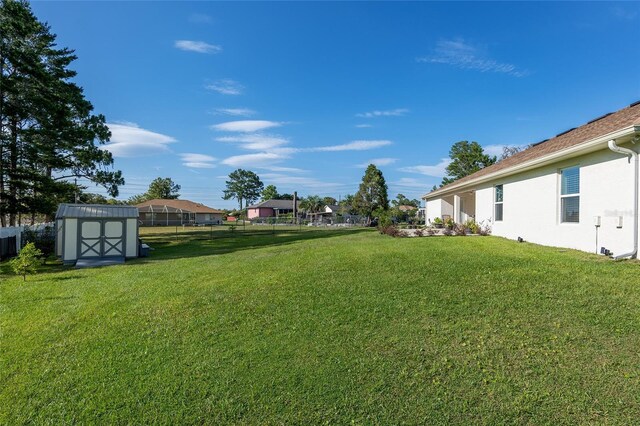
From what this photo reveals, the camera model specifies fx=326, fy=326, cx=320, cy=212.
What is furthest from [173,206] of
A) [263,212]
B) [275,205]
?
[275,205]

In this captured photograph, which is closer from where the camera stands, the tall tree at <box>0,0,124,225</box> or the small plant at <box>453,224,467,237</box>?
the small plant at <box>453,224,467,237</box>

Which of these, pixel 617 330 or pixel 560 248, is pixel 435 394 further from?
pixel 560 248

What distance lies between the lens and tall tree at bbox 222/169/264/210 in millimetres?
93750

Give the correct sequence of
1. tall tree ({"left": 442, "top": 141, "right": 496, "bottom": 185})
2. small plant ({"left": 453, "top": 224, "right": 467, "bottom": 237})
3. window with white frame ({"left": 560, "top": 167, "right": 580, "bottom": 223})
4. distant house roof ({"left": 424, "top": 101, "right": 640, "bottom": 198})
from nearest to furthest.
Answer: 1. distant house roof ({"left": 424, "top": 101, "right": 640, "bottom": 198})
2. window with white frame ({"left": 560, "top": 167, "right": 580, "bottom": 223})
3. small plant ({"left": 453, "top": 224, "right": 467, "bottom": 237})
4. tall tree ({"left": 442, "top": 141, "right": 496, "bottom": 185})

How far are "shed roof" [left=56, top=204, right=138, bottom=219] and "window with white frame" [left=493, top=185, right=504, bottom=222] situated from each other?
49.9 feet

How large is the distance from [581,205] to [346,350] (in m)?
7.55

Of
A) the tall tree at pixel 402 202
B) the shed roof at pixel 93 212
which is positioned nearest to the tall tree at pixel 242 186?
the tall tree at pixel 402 202

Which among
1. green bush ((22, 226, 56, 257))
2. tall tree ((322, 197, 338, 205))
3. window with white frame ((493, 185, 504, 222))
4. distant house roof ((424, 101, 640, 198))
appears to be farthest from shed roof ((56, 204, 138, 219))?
tall tree ((322, 197, 338, 205))

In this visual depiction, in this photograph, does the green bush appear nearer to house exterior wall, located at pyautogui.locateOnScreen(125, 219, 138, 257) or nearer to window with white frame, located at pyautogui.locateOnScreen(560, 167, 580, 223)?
house exterior wall, located at pyautogui.locateOnScreen(125, 219, 138, 257)

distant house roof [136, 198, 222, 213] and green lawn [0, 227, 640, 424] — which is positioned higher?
distant house roof [136, 198, 222, 213]

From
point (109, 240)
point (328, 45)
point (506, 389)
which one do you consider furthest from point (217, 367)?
point (328, 45)

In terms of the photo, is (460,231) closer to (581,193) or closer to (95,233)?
(581,193)

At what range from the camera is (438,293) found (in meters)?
5.25

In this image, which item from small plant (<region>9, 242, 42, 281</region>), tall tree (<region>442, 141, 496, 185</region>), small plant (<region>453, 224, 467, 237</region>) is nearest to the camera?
small plant (<region>9, 242, 42, 281</region>)
